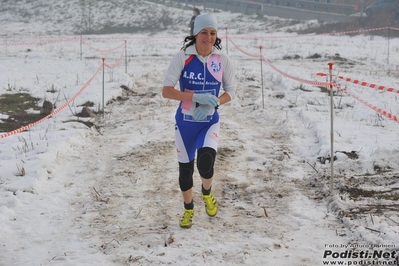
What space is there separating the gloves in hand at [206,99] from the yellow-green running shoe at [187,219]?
1193mm

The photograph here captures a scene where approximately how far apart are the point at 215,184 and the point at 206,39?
2.22 meters

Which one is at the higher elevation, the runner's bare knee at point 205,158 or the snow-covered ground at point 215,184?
the runner's bare knee at point 205,158

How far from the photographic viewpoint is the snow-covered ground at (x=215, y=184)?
4398 mm

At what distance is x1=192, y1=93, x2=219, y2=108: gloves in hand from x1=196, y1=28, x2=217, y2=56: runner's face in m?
0.47

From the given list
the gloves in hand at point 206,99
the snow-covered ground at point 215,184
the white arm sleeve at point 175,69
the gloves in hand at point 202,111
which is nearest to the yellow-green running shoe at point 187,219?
the snow-covered ground at point 215,184

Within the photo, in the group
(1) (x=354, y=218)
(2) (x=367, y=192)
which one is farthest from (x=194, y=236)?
(2) (x=367, y=192)

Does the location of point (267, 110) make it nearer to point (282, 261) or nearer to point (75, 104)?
point (75, 104)

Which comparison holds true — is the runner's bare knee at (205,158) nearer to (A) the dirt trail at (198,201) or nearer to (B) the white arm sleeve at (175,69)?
(A) the dirt trail at (198,201)

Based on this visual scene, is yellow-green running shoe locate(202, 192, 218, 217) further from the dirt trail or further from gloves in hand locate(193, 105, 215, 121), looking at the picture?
gloves in hand locate(193, 105, 215, 121)

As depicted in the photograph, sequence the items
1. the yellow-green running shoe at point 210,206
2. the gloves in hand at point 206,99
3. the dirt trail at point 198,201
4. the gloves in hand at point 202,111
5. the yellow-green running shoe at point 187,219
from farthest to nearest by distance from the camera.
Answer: the yellow-green running shoe at point 210,206, the yellow-green running shoe at point 187,219, the gloves in hand at point 202,111, the gloves in hand at point 206,99, the dirt trail at point 198,201

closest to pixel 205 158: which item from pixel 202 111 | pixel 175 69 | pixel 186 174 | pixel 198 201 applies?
pixel 186 174

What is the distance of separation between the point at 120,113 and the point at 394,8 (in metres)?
26.1

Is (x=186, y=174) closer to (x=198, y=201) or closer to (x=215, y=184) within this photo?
(x=198, y=201)

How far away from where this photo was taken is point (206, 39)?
4.64 m
